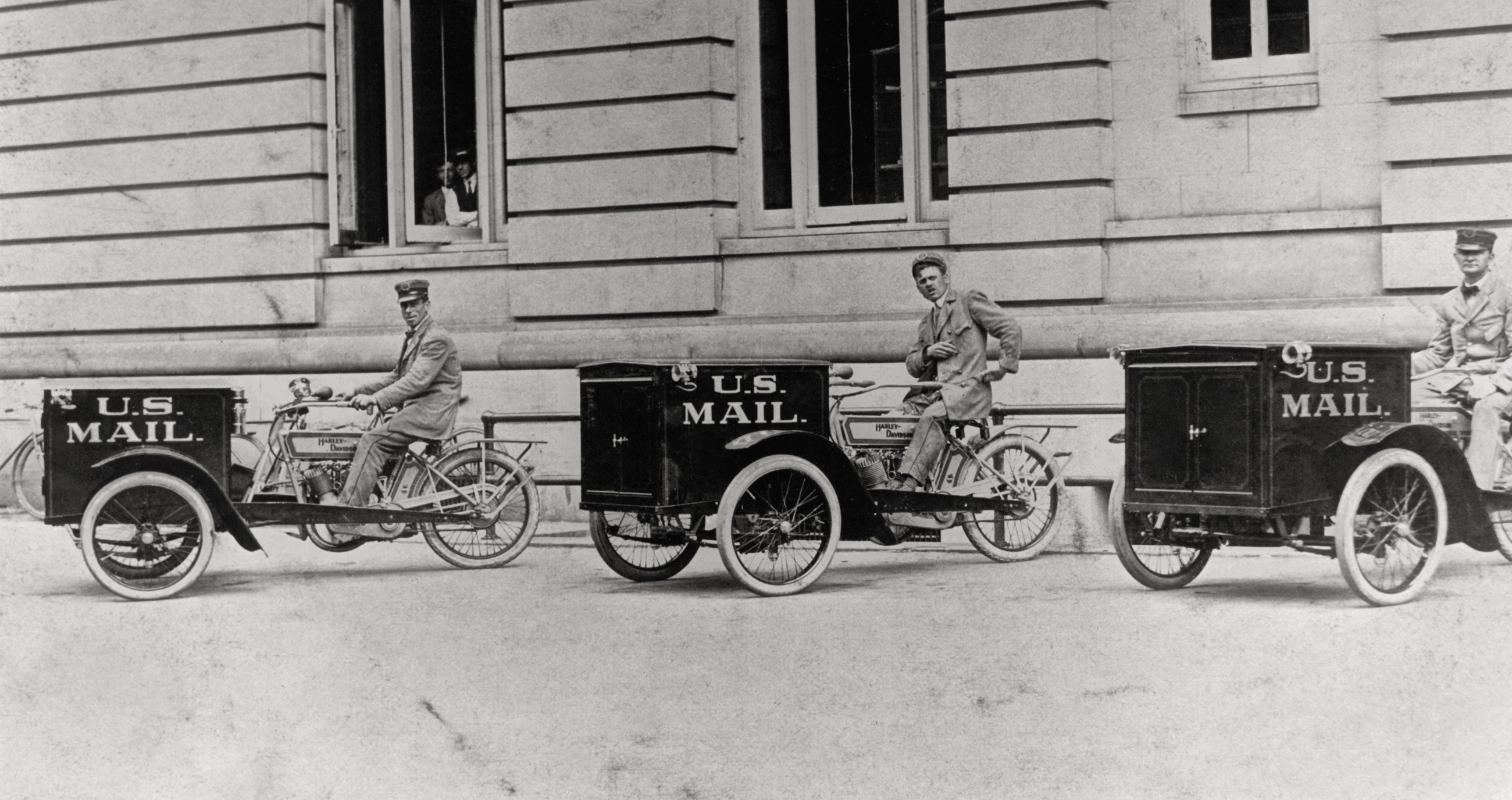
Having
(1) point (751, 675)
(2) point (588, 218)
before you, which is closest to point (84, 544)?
(2) point (588, 218)

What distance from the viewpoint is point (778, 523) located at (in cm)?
846

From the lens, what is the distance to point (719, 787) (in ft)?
16.9

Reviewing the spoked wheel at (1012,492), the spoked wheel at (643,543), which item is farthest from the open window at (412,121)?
the spoked wheel at (1012,492)

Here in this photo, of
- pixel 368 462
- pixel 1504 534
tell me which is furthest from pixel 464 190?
pixel 1504 534

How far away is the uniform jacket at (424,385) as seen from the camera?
9578mm

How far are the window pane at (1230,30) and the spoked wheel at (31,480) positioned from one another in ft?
22.4

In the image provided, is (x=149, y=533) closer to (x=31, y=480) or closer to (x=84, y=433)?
(x=84, y=433)

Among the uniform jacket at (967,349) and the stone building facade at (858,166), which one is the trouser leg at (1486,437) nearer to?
the stone building facade at (858,166)

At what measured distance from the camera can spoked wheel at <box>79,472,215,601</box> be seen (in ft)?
26.2

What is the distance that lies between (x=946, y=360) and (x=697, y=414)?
158 cm

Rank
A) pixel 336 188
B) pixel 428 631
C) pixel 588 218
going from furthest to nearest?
pixel 336 188 → pixel 588 218 → pixel 428 631

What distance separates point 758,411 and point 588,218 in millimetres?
1607

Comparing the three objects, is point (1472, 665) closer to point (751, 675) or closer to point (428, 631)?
point (751, 675)

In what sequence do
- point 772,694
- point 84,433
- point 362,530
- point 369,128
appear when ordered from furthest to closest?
1. point 369,128
2. point 362,530
3. point 84,433
4. point 772,694
